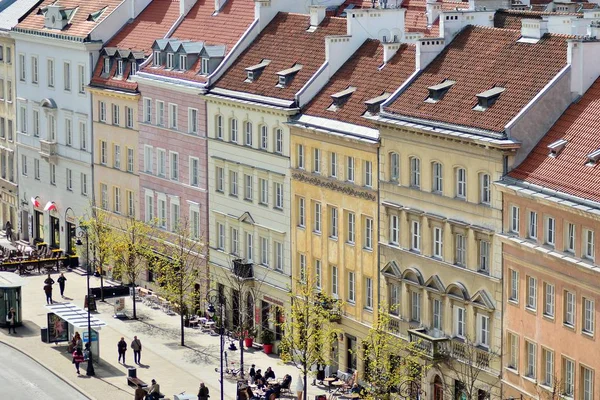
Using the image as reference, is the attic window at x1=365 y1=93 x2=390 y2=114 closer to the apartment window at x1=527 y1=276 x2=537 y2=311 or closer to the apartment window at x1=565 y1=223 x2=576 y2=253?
the apartment window at x1=527 y1=276 x2=537 y2=311

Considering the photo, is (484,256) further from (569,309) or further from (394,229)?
(394,229)

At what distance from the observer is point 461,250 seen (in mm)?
97750

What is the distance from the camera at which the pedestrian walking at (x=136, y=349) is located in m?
113

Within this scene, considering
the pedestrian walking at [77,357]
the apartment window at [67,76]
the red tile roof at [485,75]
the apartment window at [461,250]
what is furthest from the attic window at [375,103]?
the apartment window at [67,76]

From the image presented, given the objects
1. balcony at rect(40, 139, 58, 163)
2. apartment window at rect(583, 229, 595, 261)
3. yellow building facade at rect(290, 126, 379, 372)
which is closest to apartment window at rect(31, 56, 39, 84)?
balcony at rect(40, 139, 58, 163)

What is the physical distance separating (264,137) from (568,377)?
33257mm

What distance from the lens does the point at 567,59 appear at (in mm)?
94625

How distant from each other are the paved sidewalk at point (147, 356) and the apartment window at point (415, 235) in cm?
1069

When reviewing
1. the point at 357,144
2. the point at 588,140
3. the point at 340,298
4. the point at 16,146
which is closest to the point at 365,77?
the point at 357,144

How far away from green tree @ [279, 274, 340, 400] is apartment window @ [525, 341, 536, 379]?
1433cm

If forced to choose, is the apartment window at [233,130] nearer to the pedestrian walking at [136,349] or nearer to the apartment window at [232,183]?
the apartment window at [232,183]

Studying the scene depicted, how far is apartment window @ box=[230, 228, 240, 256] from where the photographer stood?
4774 inches

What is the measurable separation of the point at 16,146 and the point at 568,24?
2655 inches

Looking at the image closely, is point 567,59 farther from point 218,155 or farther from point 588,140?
point 218,155
